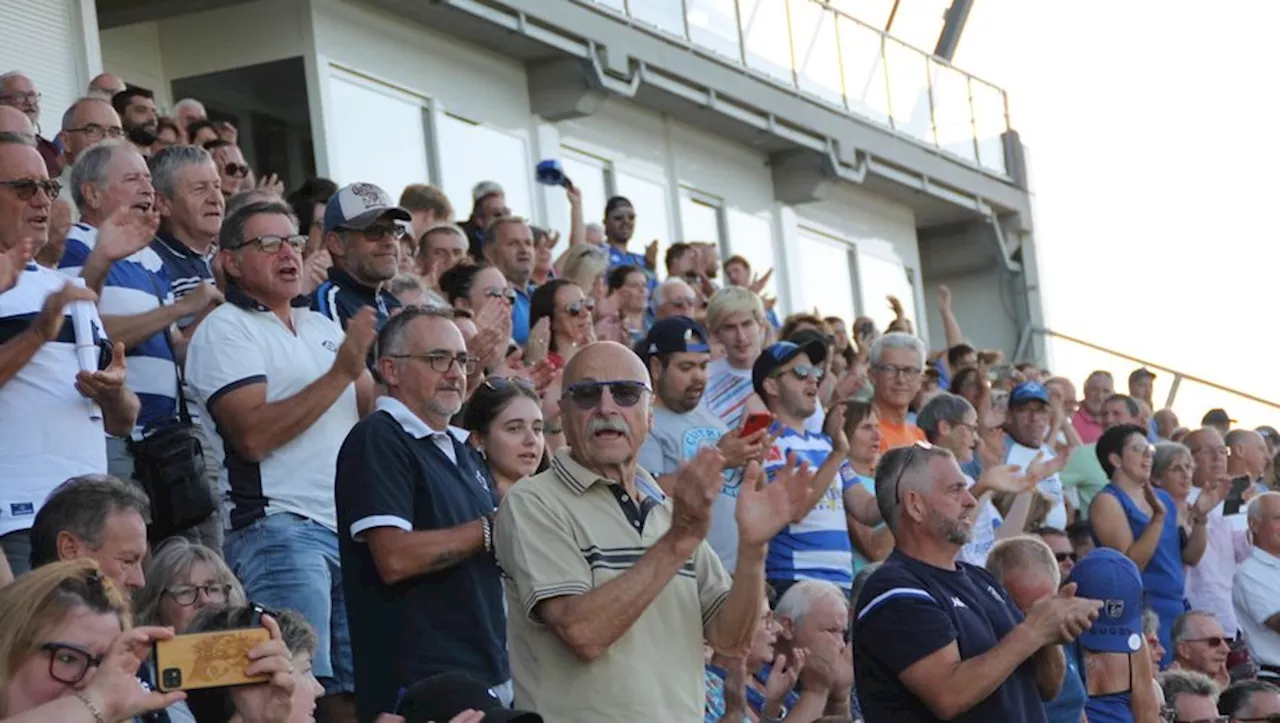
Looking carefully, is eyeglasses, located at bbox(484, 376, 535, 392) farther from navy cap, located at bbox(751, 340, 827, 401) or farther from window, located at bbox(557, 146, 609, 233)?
window, located at bbox(557, 146, 609, 233)

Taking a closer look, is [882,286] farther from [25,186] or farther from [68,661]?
[68,661]

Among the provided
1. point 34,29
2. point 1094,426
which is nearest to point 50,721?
point 34,29

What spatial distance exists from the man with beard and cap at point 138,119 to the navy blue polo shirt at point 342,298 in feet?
11.8

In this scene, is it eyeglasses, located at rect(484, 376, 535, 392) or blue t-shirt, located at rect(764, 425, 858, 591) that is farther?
blue t-shirt, located at rect(764, 425, 858, 591)

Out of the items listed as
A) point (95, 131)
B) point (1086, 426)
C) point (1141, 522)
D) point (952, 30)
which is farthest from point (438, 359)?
point (952, 30)

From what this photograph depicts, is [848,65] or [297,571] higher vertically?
[848,65]

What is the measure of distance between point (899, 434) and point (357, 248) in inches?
174

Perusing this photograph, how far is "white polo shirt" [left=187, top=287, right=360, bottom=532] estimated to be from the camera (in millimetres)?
7043

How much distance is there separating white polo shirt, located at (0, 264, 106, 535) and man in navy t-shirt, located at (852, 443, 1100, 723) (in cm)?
240

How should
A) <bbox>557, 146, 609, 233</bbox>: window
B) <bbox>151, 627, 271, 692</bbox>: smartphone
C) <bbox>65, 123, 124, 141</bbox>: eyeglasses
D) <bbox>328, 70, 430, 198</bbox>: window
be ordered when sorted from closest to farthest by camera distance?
<bbox>151, 627, 271, 692</bbox>: smartphone, <bbox>65, 123, 124, 141</bbox>: eyeglasses, <bbox>328, 70, 430, 198</bbox>: window, <bbox>557, 146, 609, 233</bbox>: window

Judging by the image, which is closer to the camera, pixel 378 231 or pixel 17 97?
pixel 378 231

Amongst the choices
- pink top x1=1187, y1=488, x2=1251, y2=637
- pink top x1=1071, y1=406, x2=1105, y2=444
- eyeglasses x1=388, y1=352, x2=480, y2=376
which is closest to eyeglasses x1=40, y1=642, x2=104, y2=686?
eyeglasses x1=388, y1=352, x2=480, y2=376

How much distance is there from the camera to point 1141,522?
1235cm

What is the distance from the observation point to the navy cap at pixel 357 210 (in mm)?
7910
